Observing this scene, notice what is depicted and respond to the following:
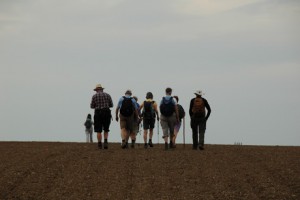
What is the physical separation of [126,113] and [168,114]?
1376mm

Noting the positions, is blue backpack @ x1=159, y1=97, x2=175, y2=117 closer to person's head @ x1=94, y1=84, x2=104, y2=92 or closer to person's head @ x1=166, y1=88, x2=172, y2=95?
person's head @ x1=166, y1=88, x2=172, y2=95

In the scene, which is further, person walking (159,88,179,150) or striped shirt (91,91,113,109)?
person walking (159,88,179,150)

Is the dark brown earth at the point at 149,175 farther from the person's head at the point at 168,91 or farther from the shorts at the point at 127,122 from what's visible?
the person's head at the point at 168,91

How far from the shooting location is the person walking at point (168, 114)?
26.9 m

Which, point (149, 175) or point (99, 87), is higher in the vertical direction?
point (99, 87)

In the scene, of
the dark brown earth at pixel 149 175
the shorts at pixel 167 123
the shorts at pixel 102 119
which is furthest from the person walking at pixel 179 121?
the dark brown earth at pixel 149 175

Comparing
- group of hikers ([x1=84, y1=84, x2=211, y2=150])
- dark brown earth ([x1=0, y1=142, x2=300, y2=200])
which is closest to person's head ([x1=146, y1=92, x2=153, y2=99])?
group of hikers ([x1=84, y1=84, x2=211, y2=150])

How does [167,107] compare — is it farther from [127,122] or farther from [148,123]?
[127,122]

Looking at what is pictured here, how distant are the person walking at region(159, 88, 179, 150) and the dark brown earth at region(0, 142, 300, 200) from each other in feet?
6.99

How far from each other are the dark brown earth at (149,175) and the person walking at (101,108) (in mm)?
1536

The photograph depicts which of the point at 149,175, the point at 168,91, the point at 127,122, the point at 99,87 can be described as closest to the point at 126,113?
the point at 127,122

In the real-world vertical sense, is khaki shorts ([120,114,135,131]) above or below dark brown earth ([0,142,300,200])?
above

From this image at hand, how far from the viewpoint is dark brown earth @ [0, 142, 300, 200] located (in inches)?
739

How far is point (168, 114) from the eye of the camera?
26875 millimetres
